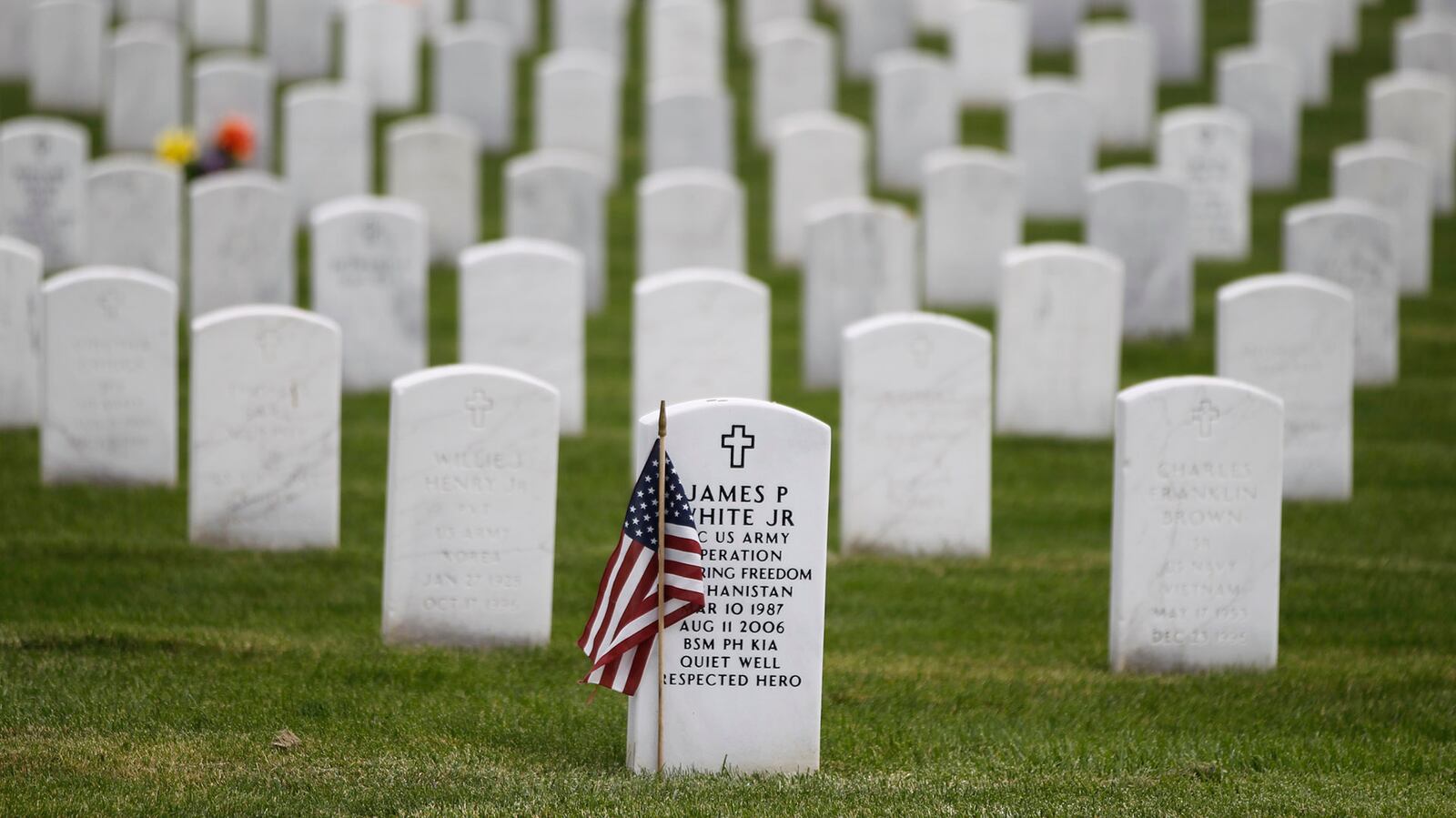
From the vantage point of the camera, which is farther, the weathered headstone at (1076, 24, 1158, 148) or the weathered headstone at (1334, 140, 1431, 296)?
the weathered headstone at (1076, 24, 1158, 148)

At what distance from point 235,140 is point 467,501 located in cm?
854

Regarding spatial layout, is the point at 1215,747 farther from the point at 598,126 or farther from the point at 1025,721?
the point at 598,126

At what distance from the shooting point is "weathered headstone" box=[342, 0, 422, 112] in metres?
19.9

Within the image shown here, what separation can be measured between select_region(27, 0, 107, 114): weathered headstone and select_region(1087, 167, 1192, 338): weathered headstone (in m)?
11.0

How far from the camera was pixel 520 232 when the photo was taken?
46.1 feet

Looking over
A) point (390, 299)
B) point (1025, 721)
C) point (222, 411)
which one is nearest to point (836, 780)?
point (1025, 721)

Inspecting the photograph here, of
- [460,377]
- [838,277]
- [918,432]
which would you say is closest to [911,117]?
[838,277]

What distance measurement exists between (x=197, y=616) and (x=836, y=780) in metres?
3.17

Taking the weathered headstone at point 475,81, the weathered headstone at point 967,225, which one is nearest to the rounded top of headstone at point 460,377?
the weathered headstone at point 967,225

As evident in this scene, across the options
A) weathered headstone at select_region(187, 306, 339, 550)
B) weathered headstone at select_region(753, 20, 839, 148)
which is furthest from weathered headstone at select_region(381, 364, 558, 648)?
weathered headstone at select_region(753, 20, 839, 148)

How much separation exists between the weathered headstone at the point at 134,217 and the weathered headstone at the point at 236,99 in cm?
381

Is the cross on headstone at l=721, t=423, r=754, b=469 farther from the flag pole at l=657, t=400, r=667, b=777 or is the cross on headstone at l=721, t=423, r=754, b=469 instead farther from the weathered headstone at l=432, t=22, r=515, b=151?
the weathered headstone at l=432, t=22, r=515, b=151

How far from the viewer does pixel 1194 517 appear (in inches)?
290

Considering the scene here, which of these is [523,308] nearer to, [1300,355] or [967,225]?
[1300,355]
